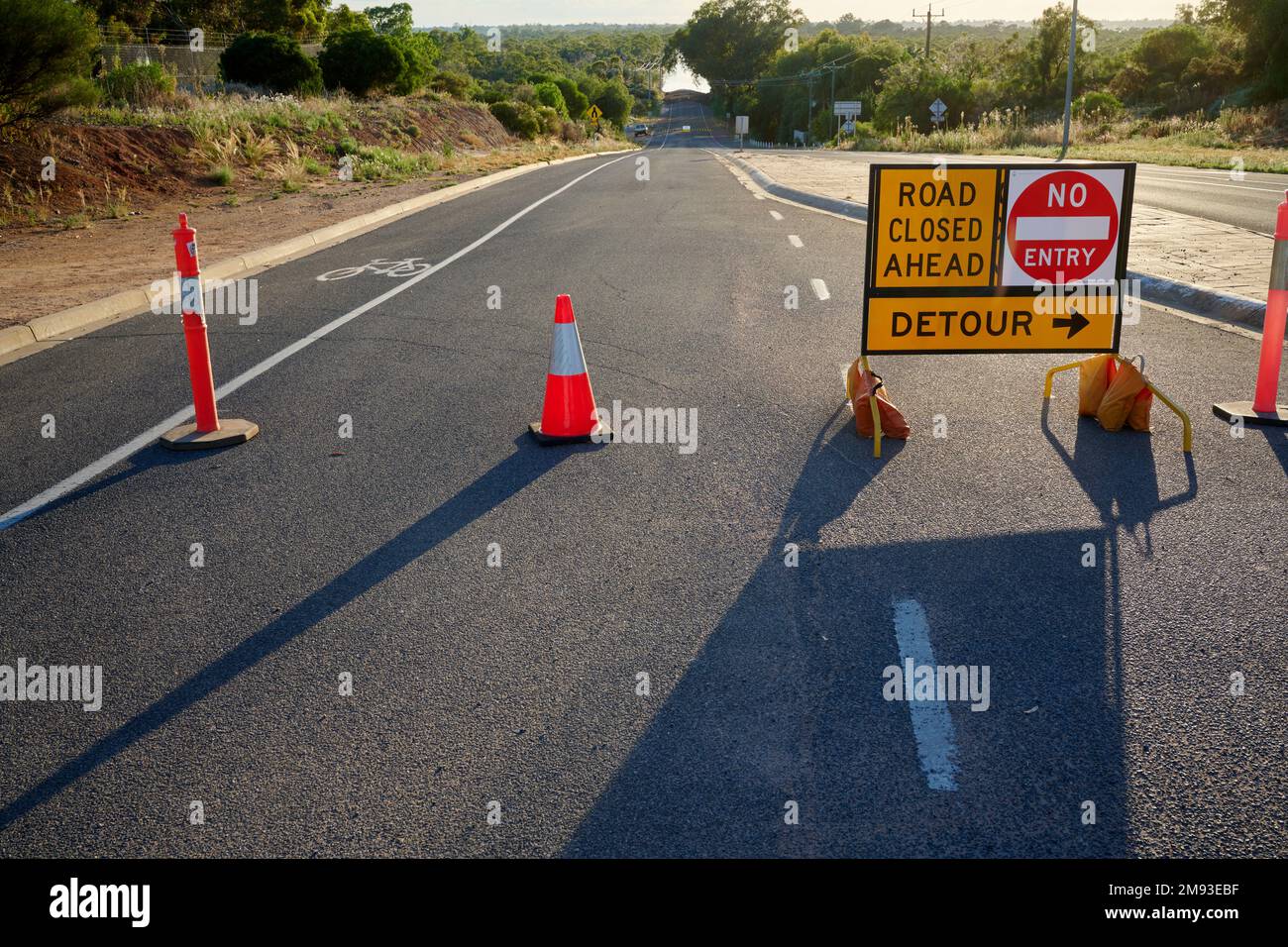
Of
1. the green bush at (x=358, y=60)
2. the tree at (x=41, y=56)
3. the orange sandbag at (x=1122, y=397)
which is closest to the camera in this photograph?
the orange sandbag at (x=1122, y=397)

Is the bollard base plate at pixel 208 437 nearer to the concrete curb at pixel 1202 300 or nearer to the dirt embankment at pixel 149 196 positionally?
the dirt embankment at pixel 149 196

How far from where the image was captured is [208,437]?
6898 millimetres

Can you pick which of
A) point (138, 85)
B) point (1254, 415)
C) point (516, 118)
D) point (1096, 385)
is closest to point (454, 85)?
point (516, 118)

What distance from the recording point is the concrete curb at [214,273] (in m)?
10.2

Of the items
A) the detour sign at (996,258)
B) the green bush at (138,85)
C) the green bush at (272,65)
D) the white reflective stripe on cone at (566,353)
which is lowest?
the white reflective stripe on cone at (566,353)

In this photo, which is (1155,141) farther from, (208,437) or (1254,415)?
(208,437)

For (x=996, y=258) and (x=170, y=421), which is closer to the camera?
(x=996, y=258)

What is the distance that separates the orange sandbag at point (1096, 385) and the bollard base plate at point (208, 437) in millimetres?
5295

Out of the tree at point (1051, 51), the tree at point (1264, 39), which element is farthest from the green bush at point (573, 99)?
the tree at point (1264, 39)

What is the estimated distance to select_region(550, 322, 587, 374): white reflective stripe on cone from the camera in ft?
22.1

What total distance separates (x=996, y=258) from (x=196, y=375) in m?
5.09

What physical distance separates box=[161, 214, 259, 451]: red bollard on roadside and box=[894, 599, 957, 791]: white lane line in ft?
14.5
